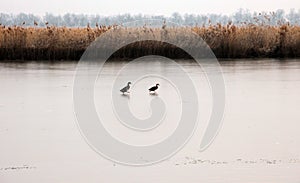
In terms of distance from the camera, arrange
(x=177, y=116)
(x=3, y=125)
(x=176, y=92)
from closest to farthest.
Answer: (x=3, y=125) < (x=177, y=116) < (x=176, y=92)

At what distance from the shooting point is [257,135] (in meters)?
7.73

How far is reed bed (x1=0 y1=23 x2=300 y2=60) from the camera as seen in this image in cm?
1797

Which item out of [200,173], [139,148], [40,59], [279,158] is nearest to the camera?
[200,173]

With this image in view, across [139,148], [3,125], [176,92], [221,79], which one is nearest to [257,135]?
[139,148]

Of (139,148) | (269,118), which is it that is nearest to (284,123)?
(269,118)

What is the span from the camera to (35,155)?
6.79 meters

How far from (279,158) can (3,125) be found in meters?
3.43

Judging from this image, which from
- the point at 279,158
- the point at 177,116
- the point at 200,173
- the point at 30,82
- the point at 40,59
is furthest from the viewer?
the point at 40,59

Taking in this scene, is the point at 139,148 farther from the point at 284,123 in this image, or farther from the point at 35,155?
the point at 284,123

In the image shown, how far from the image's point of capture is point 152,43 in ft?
59.2

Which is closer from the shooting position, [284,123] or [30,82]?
[284,123]

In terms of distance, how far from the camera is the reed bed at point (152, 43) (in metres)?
18.0

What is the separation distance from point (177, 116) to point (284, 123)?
54.7 inches

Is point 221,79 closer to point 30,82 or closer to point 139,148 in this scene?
point 30,82
